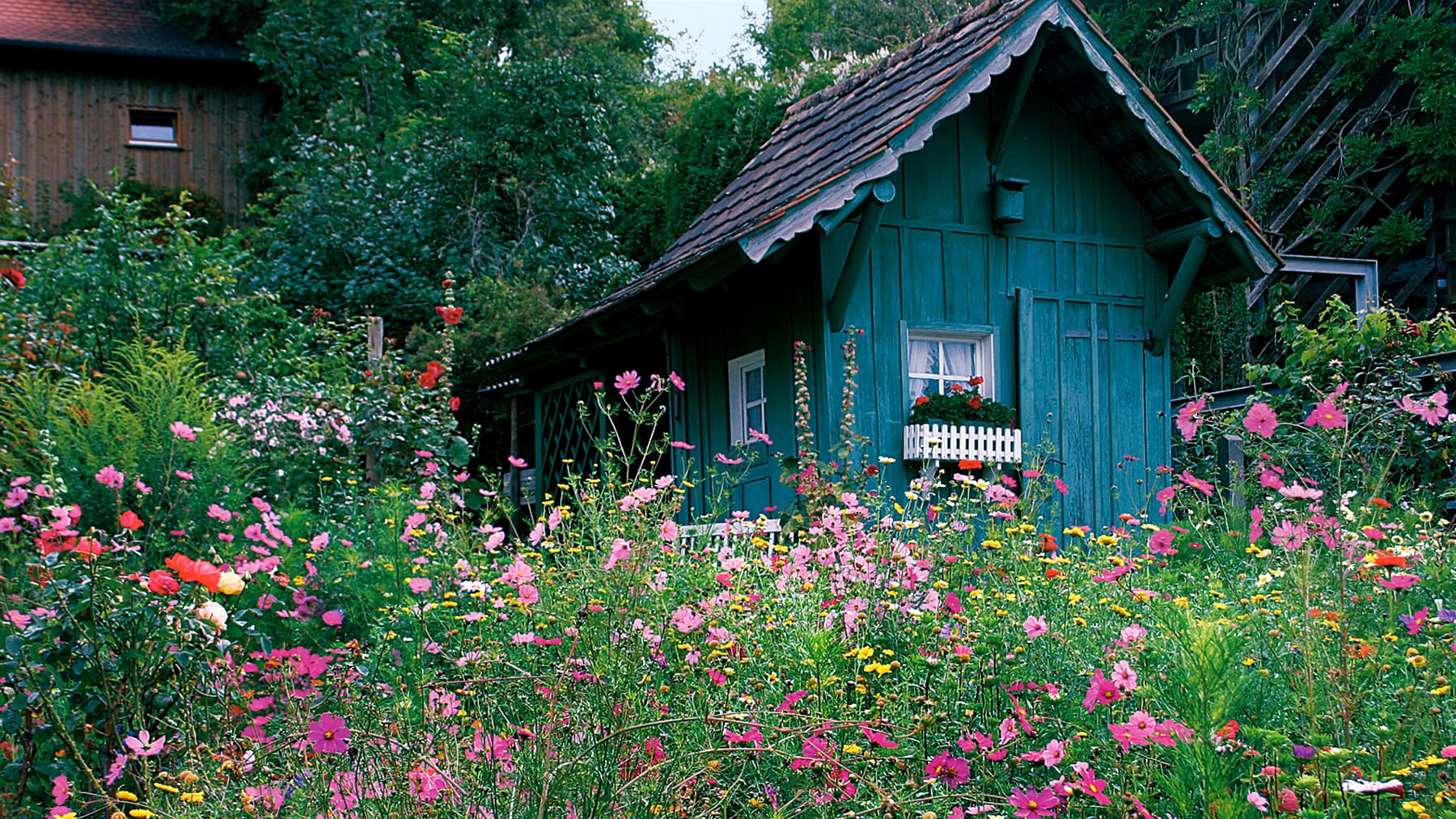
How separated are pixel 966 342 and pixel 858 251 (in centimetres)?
139

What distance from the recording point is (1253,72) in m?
16.8

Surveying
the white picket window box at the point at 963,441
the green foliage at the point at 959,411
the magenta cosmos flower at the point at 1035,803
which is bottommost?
the magenta cosmos flower at the point at 1035,803

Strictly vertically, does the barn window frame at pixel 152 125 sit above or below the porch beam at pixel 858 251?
above

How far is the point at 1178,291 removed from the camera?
365 inches

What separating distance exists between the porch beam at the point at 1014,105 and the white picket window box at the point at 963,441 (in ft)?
6.50

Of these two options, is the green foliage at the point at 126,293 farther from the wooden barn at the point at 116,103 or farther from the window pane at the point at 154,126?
the window pane at the point at 154,126

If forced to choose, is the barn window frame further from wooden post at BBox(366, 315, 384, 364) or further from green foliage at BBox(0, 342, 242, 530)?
green foliage at BBox(0, 342, 242, 530)

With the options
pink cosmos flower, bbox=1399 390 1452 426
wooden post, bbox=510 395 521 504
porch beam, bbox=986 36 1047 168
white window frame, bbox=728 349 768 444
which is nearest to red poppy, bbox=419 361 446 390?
white window frame, bbox=728 349 768 444

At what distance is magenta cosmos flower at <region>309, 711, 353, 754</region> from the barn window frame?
22.5m

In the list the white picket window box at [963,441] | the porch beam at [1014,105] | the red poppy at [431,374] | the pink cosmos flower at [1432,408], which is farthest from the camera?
the red poppy at [431,374]

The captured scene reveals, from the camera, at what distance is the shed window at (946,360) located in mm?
8734

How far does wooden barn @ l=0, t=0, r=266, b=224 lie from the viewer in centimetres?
2172

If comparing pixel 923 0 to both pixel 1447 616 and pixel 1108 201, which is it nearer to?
pixel 1108 201

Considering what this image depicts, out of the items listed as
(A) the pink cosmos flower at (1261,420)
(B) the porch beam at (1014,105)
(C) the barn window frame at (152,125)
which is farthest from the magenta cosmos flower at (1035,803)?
(C) the barn window frame at (152,125)
